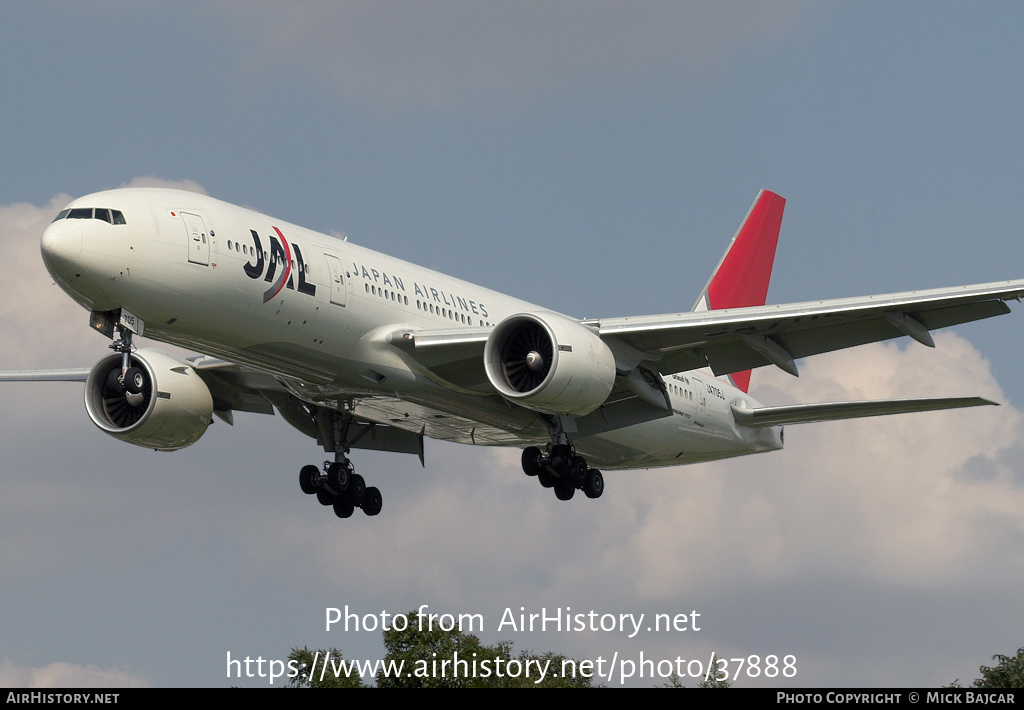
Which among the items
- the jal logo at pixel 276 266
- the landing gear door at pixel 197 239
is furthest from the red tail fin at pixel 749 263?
the landing gear door at pixel 197 239

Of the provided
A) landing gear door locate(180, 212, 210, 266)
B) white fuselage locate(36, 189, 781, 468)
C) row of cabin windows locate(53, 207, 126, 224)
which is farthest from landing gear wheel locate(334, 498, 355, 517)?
row of cabin windows locate(53, 207, 126, 224)

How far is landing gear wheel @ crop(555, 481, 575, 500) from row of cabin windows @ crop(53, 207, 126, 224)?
13.1 meters

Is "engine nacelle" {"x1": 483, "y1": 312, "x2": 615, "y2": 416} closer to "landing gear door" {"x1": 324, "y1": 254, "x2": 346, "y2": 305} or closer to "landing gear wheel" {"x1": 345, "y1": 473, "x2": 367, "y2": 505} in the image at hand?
"landing gear door" {"x1": 324, "y1": 254, "x2": 346, "y2": 305}

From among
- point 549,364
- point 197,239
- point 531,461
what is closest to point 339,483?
point 531,461

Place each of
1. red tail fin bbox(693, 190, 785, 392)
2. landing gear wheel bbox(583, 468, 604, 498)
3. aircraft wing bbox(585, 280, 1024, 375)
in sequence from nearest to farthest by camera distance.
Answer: aircraft wing bbox(585, 280, 1024, 375) < landing gear wheel bbox(583, 468, 604, 498) < red tail fin bbox(693, 190, 785, 392)

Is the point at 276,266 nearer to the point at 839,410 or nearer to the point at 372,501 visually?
the point at 372,501

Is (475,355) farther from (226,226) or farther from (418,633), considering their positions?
(418,633)

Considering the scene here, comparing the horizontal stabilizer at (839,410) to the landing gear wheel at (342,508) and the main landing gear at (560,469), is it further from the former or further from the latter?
the landing gear wheel at (342,508)

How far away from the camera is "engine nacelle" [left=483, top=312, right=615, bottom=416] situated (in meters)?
29.7

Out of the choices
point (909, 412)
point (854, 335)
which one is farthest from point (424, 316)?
point (909, 412)

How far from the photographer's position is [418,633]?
1623 inches

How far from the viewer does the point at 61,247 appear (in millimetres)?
26062

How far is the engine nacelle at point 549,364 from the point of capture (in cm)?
2970
